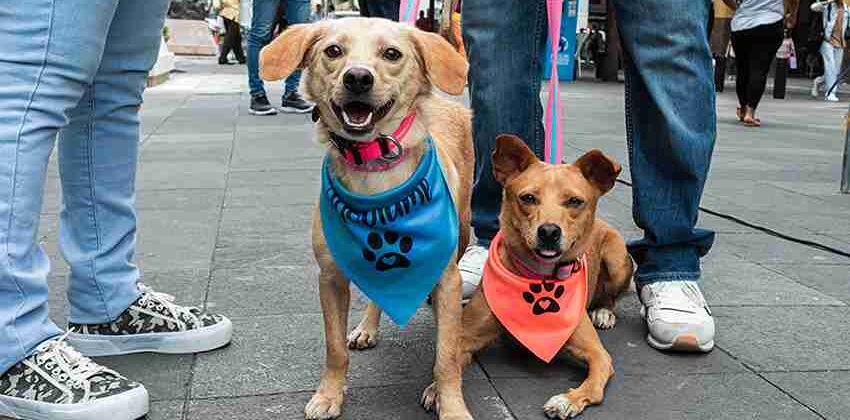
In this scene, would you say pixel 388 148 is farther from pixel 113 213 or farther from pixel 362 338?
pixel 113 213

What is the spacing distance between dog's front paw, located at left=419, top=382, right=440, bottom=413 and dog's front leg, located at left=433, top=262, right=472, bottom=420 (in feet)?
0.11

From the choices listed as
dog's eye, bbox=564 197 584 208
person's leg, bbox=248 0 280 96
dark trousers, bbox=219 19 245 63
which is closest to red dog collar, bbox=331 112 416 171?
dog's eye, bbox=564 197 584 208

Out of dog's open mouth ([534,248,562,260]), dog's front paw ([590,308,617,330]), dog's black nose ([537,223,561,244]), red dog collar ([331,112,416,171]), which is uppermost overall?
red dog collar ([331,112,416,171])

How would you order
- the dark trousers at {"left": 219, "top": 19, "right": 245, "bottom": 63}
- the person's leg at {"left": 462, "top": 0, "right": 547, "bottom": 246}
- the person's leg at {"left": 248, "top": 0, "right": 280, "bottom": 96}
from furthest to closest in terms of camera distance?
the dark trousers at {"left": 219, "top": 19, "right": 245, "bottom": 63} < the person's leg at {"left": 248, "top": 0, "right": 280, "bottom": 96} < the person's leg at {"left": 462, "top": 0, "right": 547, "bottom": 246}

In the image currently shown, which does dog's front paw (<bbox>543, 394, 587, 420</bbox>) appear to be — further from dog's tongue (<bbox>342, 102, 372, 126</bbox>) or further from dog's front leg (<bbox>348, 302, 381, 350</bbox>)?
dog's tongue (<bbox>342, 102, 372, 126</bbox>)

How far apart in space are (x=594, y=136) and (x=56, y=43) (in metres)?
7.17

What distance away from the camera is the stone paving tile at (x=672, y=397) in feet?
7.71

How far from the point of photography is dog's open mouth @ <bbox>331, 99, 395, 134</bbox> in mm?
2289

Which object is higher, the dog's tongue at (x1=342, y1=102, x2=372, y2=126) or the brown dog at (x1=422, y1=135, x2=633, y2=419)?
the dog's tongue at (x1=342, y1=102, x2=372, y2=126)

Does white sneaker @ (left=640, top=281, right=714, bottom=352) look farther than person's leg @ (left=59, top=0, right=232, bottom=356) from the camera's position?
Yes

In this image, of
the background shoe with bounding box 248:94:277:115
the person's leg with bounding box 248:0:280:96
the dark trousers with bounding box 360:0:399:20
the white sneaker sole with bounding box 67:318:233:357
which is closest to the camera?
the white sneaker sole with bounding box 67:318:233:357

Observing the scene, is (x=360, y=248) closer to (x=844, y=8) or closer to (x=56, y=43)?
(x=56, y=43)

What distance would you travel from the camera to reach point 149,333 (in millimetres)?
2727

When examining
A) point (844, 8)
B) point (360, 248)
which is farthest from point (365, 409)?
point (844, 8)
